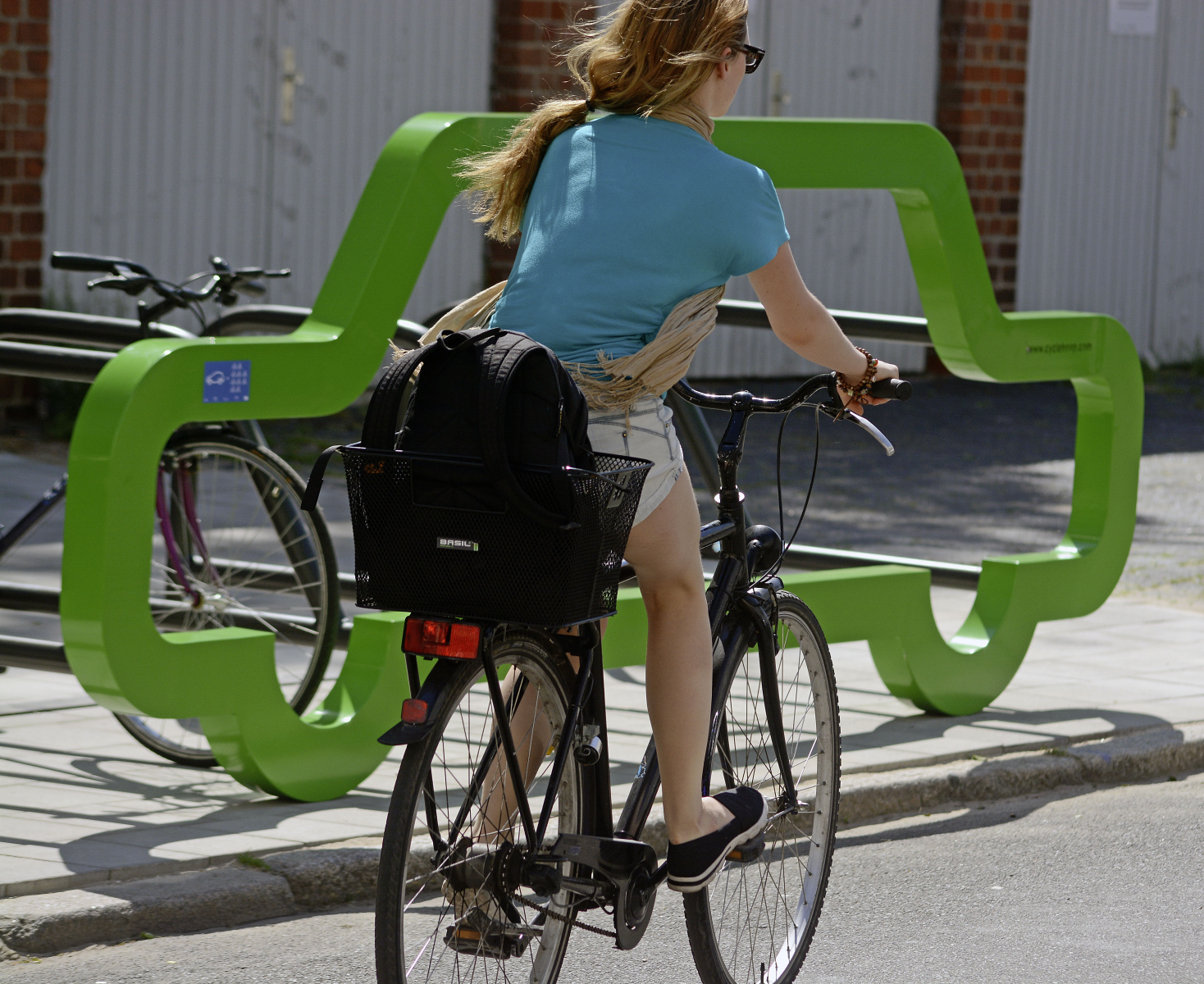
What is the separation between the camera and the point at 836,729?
3.96 metres

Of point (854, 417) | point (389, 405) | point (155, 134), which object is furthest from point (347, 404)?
point (155, 134)

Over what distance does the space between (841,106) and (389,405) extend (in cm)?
1177

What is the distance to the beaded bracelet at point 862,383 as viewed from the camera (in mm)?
3555

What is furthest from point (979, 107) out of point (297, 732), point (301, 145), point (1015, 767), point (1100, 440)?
point (297, 732)

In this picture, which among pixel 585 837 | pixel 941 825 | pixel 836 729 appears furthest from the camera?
pixel 941 825

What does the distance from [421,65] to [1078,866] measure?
28.4ft

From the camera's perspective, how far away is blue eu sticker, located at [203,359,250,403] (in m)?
4.26

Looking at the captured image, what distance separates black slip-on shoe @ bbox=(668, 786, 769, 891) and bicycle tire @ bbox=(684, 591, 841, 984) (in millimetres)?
136

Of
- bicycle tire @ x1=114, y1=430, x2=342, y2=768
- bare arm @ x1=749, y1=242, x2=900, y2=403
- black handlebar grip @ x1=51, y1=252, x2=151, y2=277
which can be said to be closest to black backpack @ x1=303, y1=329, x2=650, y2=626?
bare arm @ x1=749, y1=242, x2=900, y2=403

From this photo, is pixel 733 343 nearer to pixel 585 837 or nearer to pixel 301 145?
pixel 301 145

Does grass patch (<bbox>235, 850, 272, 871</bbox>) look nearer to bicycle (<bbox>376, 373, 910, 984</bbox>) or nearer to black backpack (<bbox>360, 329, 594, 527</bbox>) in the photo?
bicycle (<bbox>376, 373, 910, 984</bbox>)

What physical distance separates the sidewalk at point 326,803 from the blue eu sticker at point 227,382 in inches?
40.0

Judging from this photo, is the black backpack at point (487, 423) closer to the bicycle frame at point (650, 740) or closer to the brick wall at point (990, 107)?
the bicycle frame at point (650, 740)

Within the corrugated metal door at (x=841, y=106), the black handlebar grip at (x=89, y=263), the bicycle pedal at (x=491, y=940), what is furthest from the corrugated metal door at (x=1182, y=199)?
the bicycle pedal at (x=491, y=940)
